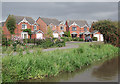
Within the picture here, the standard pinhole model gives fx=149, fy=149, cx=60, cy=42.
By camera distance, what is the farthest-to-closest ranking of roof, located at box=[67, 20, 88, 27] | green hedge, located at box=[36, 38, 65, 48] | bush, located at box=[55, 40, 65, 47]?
roof, located at box=[67, 20, 88, 27] < bush, located at box=[55, 40, 65, 47] < green hedge, located at box=[36, 38, 65, 48]

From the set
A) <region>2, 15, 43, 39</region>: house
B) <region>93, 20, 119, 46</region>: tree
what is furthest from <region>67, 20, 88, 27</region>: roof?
<region>93, 20, 119, 46</region>: tree

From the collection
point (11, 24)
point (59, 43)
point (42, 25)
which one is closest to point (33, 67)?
point (59, 43)

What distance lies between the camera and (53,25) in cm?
4781

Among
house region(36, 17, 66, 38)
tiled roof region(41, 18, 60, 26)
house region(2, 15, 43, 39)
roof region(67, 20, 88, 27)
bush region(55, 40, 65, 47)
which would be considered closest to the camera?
bush region(55, 40, 65, 47)

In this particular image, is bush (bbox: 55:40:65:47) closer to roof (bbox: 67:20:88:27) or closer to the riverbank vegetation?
the riverbank vegetation

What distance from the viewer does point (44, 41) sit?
19812 millimetres

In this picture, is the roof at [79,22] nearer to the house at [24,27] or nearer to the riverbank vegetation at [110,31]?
the house at [24,27]

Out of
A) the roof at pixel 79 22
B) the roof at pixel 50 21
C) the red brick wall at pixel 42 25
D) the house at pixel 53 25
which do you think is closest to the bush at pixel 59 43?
the house at pixel 53 25

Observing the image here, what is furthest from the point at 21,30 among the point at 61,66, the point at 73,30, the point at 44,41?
the point at 61,66

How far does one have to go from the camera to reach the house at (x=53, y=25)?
4616cm

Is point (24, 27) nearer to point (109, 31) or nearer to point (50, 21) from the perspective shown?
point (50, 21)

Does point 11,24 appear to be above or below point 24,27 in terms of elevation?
above

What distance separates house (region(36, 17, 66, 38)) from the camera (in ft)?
151

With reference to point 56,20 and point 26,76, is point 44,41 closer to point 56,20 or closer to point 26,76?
point 26,76
